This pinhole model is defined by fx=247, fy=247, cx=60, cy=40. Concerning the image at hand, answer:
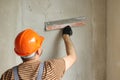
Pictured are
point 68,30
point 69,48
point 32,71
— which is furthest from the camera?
point 68,30

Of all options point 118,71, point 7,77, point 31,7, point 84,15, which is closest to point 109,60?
point 118,71

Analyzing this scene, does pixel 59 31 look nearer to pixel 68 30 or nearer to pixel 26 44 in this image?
pixel 68 30

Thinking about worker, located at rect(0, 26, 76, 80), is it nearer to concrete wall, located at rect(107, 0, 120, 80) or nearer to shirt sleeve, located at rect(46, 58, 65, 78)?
shirt sleeve, located at rect(46, 58, 65, 78)

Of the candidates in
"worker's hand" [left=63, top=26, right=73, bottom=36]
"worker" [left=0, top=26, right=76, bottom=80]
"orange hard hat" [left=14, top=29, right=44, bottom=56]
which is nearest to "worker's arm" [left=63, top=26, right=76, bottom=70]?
"worker's hand" [left=63, top=26, right=73, bottom=36]

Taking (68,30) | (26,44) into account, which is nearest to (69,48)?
(68,30)

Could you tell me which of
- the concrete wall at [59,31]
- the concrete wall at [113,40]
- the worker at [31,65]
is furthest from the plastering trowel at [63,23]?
the worker at [31,65]

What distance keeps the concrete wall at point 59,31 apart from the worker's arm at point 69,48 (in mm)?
92

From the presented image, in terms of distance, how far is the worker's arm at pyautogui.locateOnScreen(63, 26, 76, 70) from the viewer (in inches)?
78.1

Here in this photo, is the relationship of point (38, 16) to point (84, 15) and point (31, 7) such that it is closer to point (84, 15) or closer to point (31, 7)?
point (31, 7)

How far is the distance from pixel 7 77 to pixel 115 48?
1.09 m

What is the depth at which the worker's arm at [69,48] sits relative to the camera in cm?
198

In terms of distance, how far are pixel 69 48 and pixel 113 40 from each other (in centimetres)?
48

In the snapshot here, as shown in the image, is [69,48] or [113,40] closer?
[69,48]

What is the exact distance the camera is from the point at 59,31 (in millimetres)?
2410
